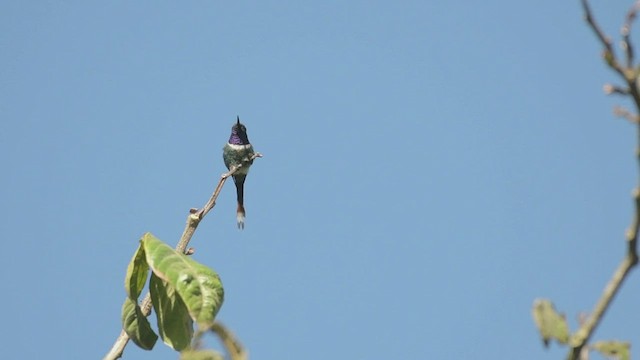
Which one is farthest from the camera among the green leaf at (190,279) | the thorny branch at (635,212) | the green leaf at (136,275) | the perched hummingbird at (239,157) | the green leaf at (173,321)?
the perched hummingbird at (239,157)

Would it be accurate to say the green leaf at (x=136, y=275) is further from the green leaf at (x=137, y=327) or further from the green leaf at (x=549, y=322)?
the green leaf at (x=549, y=322)

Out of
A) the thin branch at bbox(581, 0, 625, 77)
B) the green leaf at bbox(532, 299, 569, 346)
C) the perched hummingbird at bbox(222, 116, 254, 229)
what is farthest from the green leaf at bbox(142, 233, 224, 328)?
the perched hummingbird at bbox(222, 116, 254, 229)

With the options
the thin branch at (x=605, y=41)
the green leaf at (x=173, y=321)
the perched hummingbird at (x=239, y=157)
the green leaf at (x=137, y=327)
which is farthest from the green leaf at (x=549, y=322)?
the perched hummingbird at (x=239, y=157)

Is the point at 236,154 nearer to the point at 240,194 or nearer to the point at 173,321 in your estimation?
the point at 240,194

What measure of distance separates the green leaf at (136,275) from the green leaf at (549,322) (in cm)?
187

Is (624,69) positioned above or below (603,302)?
above

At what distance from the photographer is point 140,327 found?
3.06 meters

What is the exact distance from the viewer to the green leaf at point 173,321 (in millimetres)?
2965

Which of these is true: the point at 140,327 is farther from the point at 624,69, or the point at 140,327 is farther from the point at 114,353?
the point at 624,69

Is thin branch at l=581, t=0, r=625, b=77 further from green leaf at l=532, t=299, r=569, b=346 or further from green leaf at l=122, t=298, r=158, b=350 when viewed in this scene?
green leaf at l=122, t=298, r=158, b=350

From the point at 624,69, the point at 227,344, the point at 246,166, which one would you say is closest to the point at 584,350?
the point at 624,69

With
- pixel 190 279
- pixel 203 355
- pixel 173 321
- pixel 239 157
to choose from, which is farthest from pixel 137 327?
pixel 239 157

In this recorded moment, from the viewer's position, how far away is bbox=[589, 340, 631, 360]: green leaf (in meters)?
1.53

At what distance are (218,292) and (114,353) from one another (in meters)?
0.37
